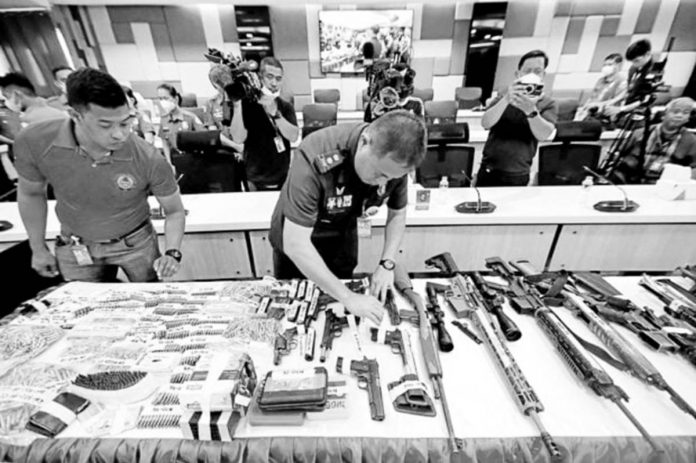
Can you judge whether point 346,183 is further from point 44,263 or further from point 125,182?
point 44,263

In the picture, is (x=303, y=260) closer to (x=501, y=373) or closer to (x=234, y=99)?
(x=501, y=373)

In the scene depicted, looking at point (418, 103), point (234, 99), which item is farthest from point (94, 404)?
point (418, 103)

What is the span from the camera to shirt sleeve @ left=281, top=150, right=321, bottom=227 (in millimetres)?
1056

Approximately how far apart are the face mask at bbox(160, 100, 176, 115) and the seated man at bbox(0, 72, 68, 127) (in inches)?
60.3

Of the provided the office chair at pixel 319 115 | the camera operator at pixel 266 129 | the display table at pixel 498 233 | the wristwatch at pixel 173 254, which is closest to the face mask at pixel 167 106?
the office chair at pixel 319 115

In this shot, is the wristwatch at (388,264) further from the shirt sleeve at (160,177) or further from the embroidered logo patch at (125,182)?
the embroidered logo patch at (125,182)

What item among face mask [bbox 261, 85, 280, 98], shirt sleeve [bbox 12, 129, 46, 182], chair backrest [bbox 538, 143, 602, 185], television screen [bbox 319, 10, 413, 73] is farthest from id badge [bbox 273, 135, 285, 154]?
television screen [bbox 319, 10, 413, 73]

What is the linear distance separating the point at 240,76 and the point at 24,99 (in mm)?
2432

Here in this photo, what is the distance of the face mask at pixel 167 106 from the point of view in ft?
14.1

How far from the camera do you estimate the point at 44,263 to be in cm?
144

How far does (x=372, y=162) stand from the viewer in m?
0.99

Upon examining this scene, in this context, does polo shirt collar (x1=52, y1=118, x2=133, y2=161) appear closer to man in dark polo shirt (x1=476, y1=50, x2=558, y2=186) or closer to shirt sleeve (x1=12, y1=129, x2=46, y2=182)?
shirt sleeve (x1=12, y1=129, x2=46, y2=182)

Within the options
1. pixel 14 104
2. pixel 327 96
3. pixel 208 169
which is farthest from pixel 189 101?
pixel 208 169

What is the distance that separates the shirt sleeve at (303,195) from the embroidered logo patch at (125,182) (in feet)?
2.61
